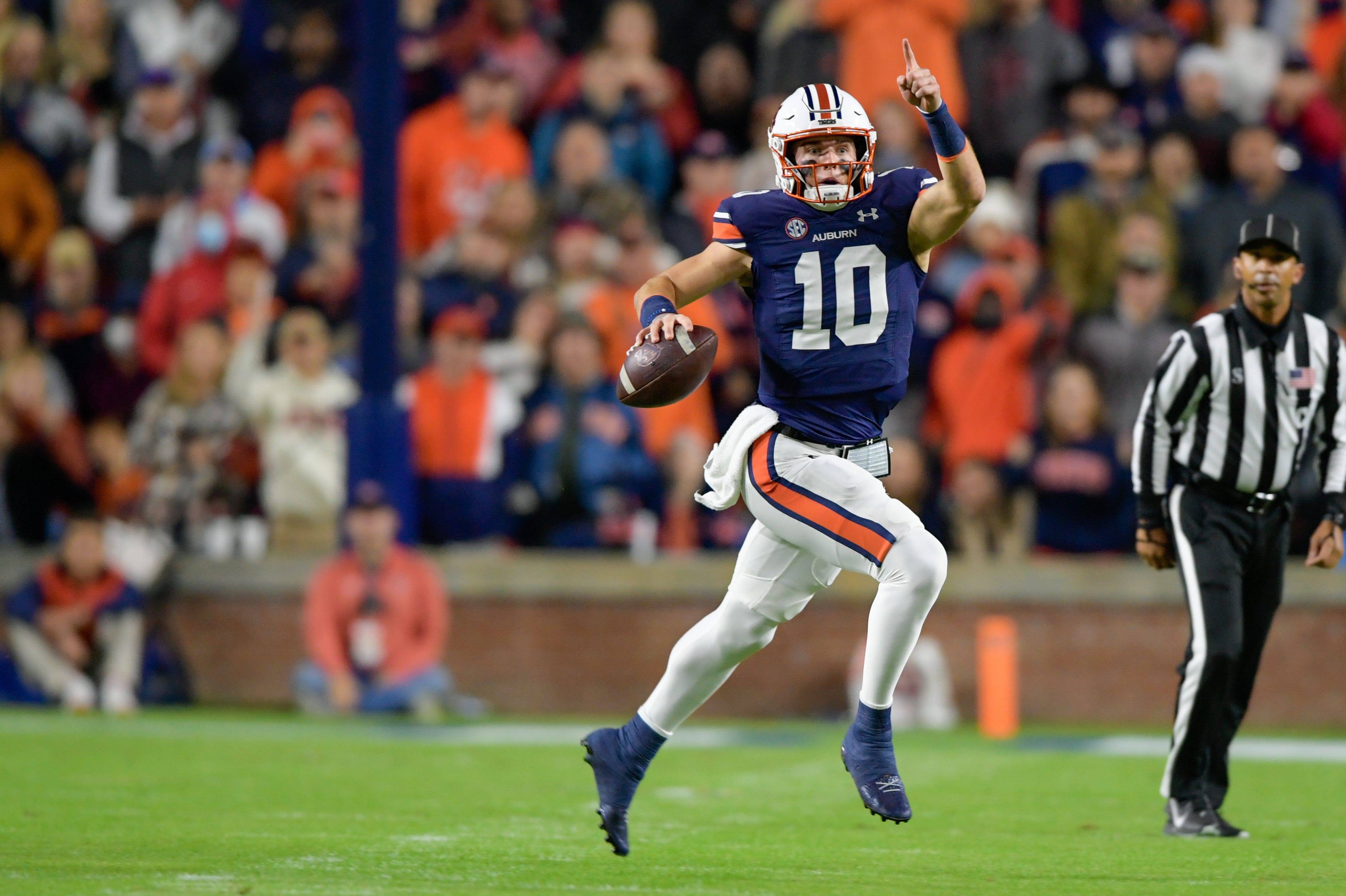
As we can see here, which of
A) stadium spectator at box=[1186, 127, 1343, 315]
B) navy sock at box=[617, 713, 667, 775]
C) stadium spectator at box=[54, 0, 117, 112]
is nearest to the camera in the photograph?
navy sock at box=[617, 713, 667, 775]

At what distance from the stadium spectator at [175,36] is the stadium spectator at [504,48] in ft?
5.54

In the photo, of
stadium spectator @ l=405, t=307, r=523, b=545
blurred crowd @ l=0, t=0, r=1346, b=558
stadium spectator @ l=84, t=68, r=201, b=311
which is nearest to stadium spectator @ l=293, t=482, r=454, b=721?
stadium spectator @ l=405, t=307, r=523, b=545

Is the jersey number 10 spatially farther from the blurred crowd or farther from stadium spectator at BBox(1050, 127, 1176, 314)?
stadium spectator at BBox(1050, 127, 1176, 314)

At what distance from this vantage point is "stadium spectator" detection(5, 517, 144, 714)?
1193cm

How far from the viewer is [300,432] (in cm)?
1243

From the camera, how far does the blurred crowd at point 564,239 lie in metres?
11.9

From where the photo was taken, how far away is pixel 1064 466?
37.4 ft

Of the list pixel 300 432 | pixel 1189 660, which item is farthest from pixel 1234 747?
pixel 300 432

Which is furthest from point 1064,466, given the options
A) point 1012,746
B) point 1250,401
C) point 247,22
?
point 247,22

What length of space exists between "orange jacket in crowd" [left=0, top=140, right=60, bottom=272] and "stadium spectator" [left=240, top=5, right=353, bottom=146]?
5.28 ft

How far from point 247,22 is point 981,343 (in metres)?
7.04

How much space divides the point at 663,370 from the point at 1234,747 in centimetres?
560

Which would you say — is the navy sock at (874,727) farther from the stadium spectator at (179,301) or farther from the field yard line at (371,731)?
the stadium spectator at (179,301)

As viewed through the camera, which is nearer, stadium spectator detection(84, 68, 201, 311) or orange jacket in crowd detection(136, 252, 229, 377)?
orange jacket in crowd detection(136, 252, 229, 377)
